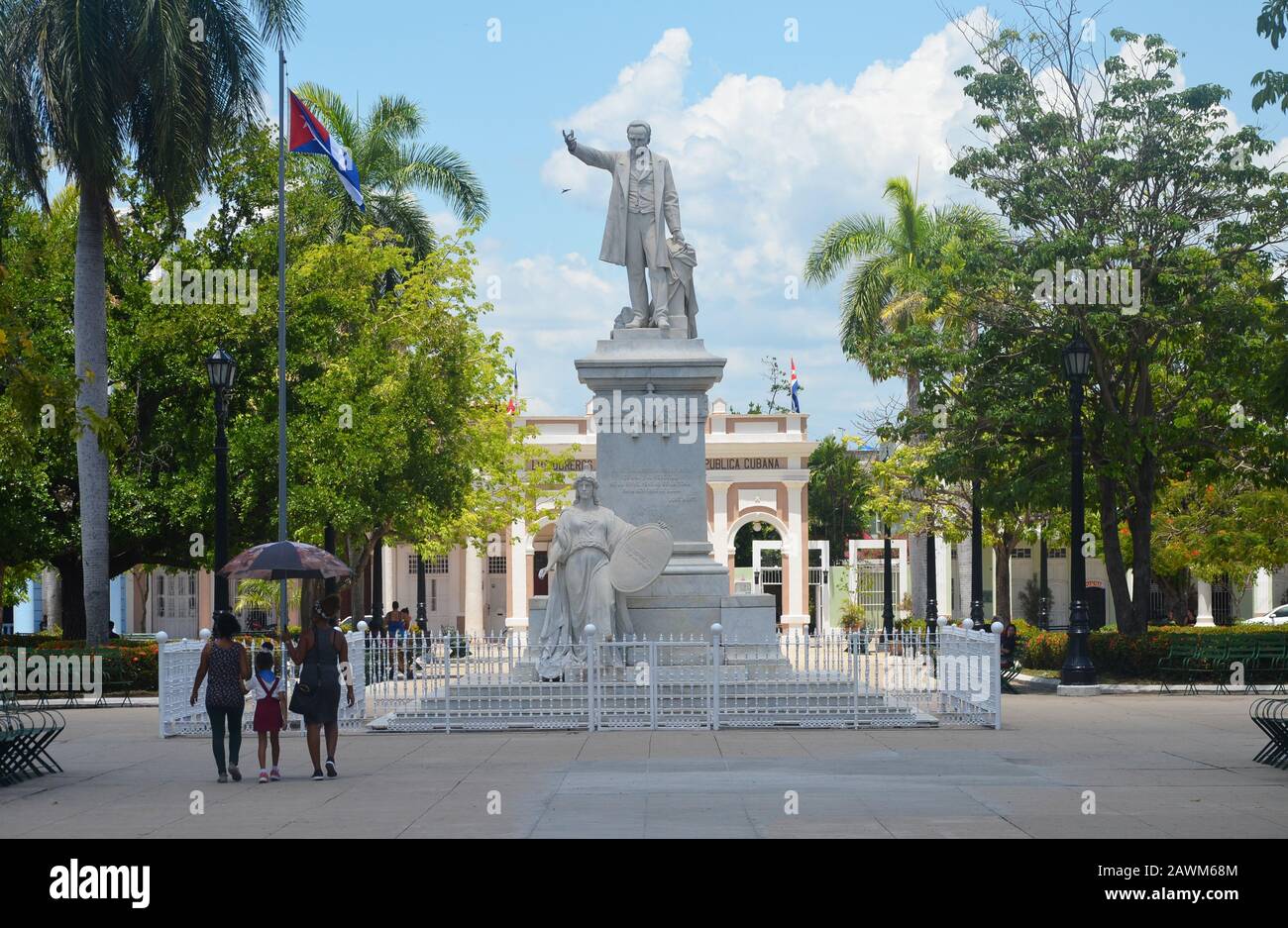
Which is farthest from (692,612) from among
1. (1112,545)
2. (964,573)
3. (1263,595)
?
(1263,595)

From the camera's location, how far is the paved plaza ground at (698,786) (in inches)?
425

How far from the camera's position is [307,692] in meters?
14.2

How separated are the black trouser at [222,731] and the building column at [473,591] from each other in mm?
44488

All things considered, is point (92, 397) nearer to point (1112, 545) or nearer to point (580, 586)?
point (580, 586)

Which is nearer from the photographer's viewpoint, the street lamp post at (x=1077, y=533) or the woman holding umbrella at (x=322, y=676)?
the woman holding umbrella at (x=322, y=676)

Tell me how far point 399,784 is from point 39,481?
60.9 feet

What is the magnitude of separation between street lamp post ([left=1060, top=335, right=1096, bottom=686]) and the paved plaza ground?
6.10 metres

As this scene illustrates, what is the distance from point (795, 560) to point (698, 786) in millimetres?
46543

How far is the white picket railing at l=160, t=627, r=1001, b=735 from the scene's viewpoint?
1862 centimetres

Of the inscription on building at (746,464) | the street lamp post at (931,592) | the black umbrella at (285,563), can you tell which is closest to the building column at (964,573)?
the street lamp post at (931,592)

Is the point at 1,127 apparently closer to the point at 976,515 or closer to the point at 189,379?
the point at 189,379

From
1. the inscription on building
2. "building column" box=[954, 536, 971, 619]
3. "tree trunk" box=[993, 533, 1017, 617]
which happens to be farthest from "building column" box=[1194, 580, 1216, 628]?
the inscription on building

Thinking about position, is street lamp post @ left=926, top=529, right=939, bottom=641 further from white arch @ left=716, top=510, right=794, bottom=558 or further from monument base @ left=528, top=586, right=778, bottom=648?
white arch @ left=716, top=510, right=794, bottom=558

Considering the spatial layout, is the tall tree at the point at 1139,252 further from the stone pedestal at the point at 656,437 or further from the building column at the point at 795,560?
the building column at the point at 795,560
